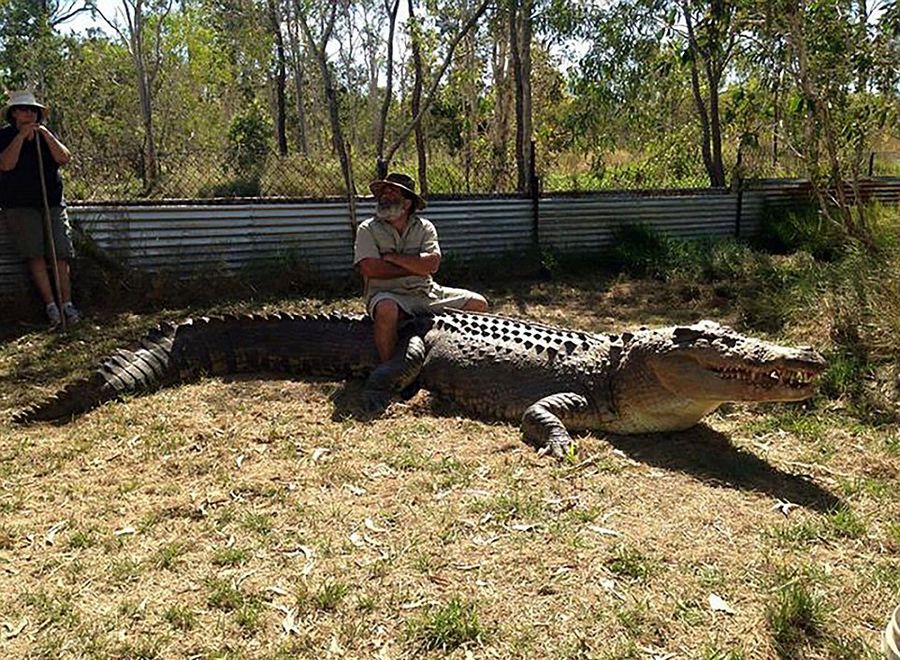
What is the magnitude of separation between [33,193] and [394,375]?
3653 mm

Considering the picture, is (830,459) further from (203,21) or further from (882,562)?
(203,21)

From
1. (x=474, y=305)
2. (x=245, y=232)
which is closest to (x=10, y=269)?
(x=245, y=232)

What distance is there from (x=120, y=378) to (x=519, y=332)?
7.96 feet

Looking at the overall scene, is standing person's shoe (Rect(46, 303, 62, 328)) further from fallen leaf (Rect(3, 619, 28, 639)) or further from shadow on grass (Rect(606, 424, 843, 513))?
shadow on grass (Rect(606, 424, 843, 513))

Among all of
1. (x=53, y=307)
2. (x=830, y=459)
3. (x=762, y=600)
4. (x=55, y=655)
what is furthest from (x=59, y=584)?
(x=53, y=307)

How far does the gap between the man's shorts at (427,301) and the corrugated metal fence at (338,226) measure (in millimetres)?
2806

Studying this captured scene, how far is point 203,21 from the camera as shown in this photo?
23719mm

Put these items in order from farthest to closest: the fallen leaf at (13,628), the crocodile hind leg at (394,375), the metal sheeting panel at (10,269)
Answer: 1. the metal sheeting panel at (10,269)
2. the crocodile hind leg at (394,375)
3. the fallen leaf at (13,628)

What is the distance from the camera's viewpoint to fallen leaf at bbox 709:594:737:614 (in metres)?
2.18

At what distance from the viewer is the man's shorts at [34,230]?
5.77m

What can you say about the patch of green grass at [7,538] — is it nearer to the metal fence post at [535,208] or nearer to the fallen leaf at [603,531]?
the fallen leaf at [603,531]

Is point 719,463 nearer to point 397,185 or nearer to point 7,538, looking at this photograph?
point 397,185

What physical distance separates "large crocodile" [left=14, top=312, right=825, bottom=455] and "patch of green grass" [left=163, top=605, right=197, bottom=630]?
186 cm

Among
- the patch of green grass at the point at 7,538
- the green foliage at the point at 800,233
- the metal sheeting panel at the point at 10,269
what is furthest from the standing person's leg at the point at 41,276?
the green foliage at the point at 800,233
